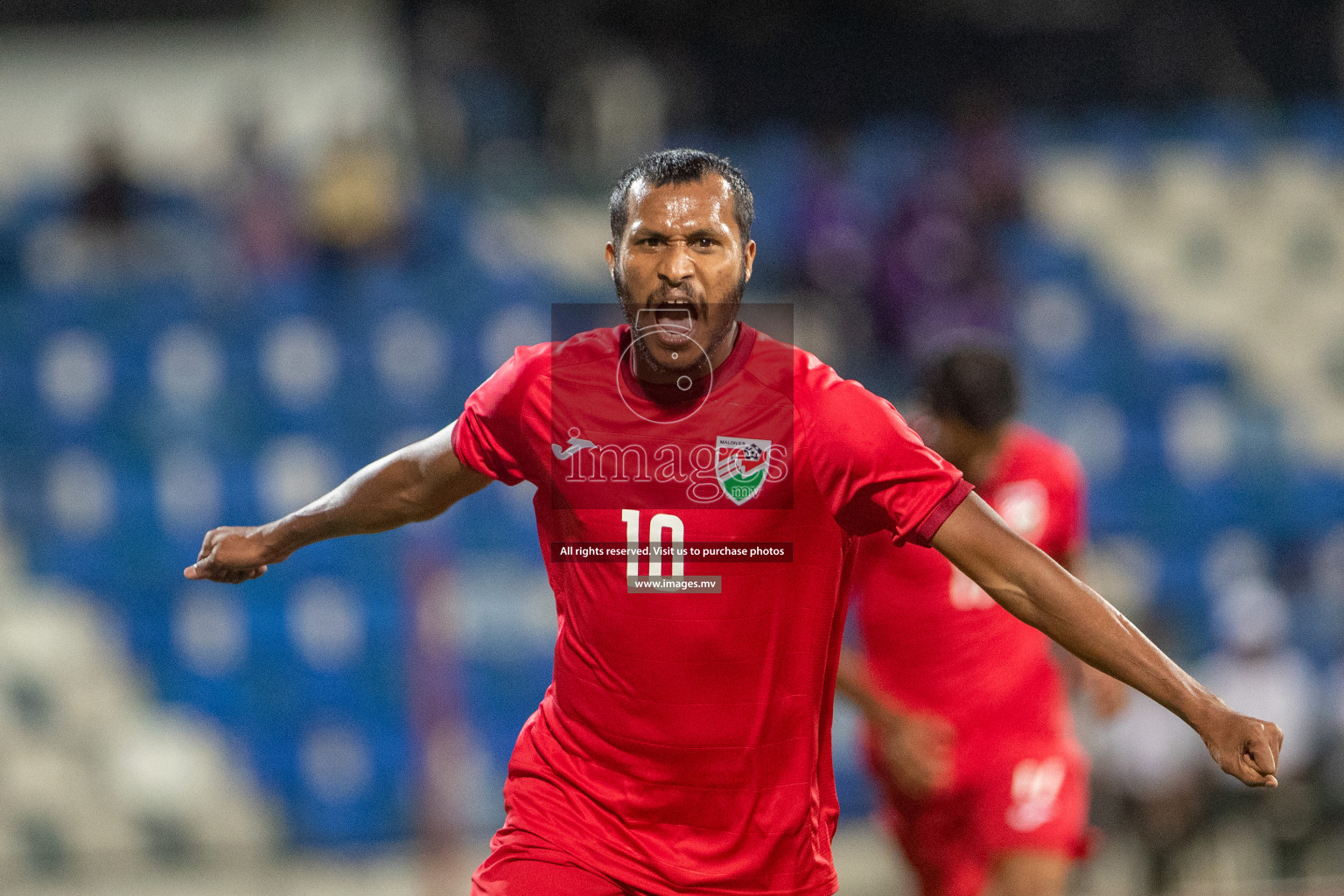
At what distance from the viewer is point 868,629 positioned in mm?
4629

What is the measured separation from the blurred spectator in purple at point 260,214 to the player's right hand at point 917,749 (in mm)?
5798

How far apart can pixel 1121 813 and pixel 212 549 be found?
18.1 ft

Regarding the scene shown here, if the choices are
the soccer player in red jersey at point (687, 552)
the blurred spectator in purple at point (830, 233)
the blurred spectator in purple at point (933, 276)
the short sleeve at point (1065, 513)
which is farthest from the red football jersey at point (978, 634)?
the blurred spectator in purple at point (830, 233)

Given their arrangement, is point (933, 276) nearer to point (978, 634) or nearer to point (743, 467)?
point (978, 634)

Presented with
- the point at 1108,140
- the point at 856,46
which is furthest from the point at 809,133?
the point at 1108,140

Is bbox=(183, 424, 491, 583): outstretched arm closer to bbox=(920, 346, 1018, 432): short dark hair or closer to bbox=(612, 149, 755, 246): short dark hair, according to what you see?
bbox=(612, 149, 755, 246): short dark hair

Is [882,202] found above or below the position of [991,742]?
above

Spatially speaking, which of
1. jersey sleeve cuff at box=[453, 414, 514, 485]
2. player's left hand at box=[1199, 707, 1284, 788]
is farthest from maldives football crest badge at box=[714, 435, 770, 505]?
→ player's left hand at box=[1199, 707, 1284, 788]

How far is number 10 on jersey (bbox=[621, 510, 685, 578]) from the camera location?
2727 mm

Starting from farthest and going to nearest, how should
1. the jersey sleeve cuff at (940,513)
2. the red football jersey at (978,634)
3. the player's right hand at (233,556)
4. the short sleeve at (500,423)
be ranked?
the red football jersey at (978,634), the player's right hand at (233,556), the short sleeve at (500,423), the jersey sleeve cuff at (940,513)

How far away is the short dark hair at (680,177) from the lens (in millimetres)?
2686

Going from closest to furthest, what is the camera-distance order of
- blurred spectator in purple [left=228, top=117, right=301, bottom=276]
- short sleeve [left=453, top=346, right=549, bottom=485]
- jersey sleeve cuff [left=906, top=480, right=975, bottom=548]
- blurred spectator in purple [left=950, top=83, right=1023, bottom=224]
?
jersey sleeve cuff [left=906, top=480, right=975, bottom=548]
short sleeve [left=453, top=346, right=549, bottom=485]
blurred spectator in purple [left=228, top=117, right=301, bottom=276]
blurred spectator in purple [left=950, top=83, right=1023, bottom=224]

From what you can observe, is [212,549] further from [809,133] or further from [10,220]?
[809,133]

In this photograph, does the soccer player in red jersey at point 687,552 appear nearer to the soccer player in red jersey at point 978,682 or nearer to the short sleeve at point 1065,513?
the soccer player in red jersey at point 978,682
